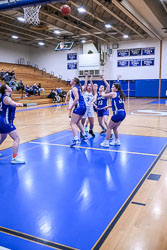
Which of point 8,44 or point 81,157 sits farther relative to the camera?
point 8,44

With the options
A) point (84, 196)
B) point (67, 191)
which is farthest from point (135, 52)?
point (84, 196)

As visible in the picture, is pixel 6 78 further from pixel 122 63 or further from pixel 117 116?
pixel 117 116

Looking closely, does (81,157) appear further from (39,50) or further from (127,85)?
(39,50)

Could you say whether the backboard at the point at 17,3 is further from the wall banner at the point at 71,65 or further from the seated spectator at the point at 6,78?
the wall banner at the point at 71,65

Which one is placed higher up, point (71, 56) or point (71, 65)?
point (71, 56)

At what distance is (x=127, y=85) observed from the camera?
95.2ft

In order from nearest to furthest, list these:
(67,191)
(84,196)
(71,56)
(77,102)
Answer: (84,196) → (67,191) → (77,102) → (71,56)

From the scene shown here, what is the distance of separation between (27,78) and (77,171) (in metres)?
23.4

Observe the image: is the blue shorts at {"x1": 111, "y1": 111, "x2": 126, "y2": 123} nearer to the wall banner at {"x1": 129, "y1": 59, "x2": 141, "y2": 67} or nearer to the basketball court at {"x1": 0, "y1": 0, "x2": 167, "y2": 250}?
the basketball court at {"x1": 0, "y1": 0, "x2": 167, "y2": 250}

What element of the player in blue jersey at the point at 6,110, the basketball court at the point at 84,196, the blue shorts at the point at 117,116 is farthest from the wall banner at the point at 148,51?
the player in blue jersey at the point at 6,110

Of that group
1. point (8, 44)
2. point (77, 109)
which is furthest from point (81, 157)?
point (8, 44)

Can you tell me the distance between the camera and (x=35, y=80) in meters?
26.9

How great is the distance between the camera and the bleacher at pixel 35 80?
20.8 metres

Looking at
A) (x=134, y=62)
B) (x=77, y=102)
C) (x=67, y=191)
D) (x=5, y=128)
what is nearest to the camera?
(x=67, y=191)
